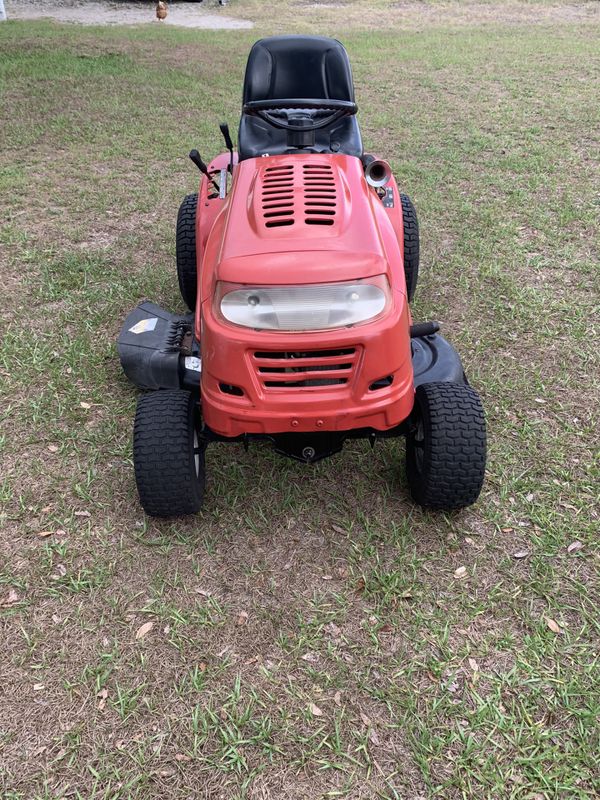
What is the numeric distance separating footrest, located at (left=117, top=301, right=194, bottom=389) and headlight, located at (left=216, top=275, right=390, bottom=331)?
3.24ft

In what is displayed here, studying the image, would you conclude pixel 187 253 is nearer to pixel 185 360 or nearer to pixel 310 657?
pixel 185 360

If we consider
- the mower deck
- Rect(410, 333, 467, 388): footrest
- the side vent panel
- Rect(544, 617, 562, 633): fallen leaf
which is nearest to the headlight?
the side vent panel

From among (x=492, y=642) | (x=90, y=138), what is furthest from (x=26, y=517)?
(x=90, y=138)

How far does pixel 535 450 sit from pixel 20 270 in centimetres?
360

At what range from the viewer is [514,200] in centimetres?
565

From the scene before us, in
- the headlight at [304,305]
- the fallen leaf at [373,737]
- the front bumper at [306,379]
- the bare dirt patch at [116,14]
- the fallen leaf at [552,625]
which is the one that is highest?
the headlight at [304,305]

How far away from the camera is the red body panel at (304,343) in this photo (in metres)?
2.20

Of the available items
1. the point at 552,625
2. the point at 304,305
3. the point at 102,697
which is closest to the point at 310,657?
the point at 102,697

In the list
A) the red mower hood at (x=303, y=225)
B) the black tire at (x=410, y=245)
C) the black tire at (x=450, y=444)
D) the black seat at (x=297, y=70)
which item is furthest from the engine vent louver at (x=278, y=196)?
the black seat at (x=297, y=70)

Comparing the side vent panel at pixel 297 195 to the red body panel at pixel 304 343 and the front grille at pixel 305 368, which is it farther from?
the front grille at pixel 305 368

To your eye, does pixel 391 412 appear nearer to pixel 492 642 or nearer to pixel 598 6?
pixel 492 642

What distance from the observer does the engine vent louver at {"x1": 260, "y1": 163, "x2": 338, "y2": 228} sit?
2.39m

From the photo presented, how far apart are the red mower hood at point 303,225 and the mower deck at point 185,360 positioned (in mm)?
524

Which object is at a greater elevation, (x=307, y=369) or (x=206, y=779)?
(x=307, y=369)
